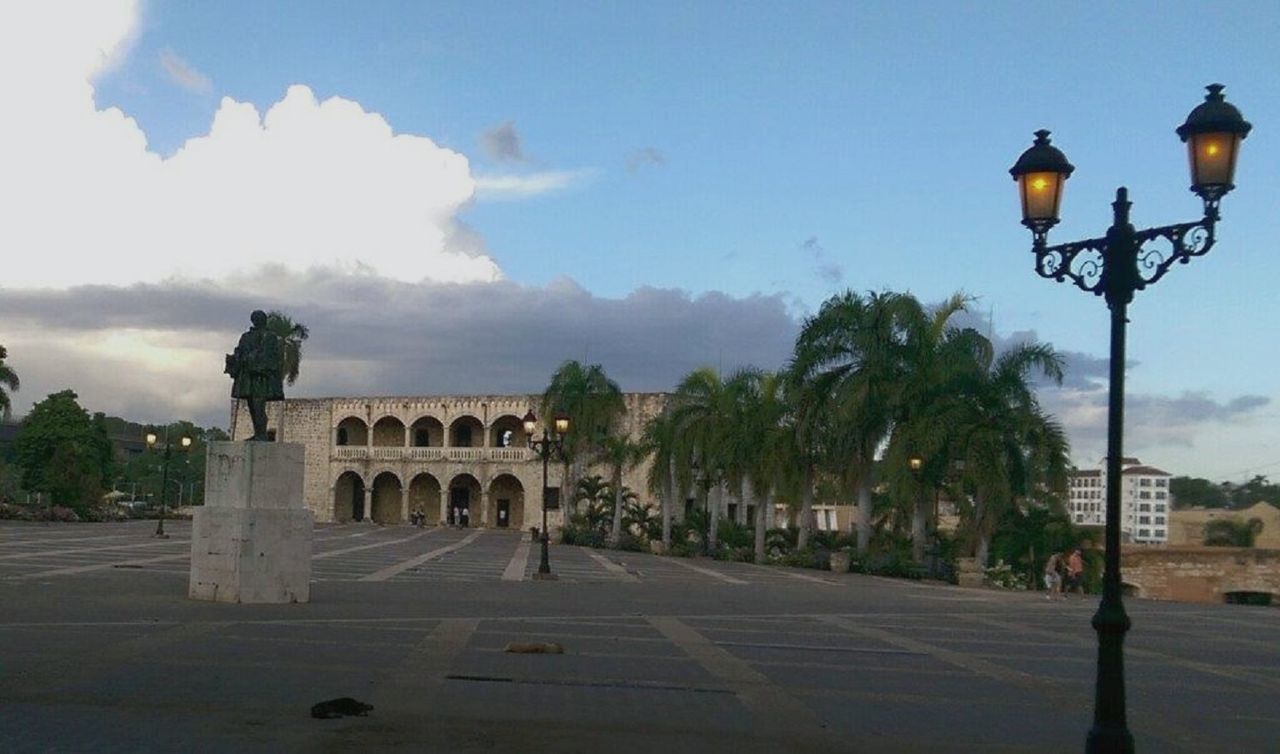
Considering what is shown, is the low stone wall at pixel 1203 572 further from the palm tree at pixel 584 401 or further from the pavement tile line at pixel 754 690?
the pavement tile line at pixel 754 690

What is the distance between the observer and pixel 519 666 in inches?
479

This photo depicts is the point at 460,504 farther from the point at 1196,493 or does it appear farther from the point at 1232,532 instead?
the point at 1196,493

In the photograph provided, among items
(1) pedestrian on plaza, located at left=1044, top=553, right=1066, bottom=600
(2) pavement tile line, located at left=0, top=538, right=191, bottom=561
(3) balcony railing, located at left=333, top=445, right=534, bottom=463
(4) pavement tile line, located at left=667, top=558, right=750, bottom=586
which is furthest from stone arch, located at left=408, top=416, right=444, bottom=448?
(1) pedestrian on plaza, located at left=1044, top=553, right=1066, bottom=600

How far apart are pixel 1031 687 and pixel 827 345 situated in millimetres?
25400

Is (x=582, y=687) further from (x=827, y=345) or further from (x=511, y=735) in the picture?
(x=827, y=345)

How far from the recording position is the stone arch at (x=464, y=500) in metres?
72.7

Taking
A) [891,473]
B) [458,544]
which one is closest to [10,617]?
[891,473]

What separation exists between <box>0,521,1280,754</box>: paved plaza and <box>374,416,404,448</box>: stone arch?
5197cm

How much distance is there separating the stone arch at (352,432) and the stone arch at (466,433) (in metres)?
5.57

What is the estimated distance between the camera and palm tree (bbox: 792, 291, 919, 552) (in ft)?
119

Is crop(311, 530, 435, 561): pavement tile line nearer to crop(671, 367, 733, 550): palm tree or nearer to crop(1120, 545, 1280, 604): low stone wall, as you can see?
crop(671, 367, 733, 550): palm tree

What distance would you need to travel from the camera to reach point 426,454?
7212 centimetres

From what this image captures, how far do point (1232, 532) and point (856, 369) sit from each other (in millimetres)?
42331

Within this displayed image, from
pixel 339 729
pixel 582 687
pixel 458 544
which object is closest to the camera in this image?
pixel 339 729
